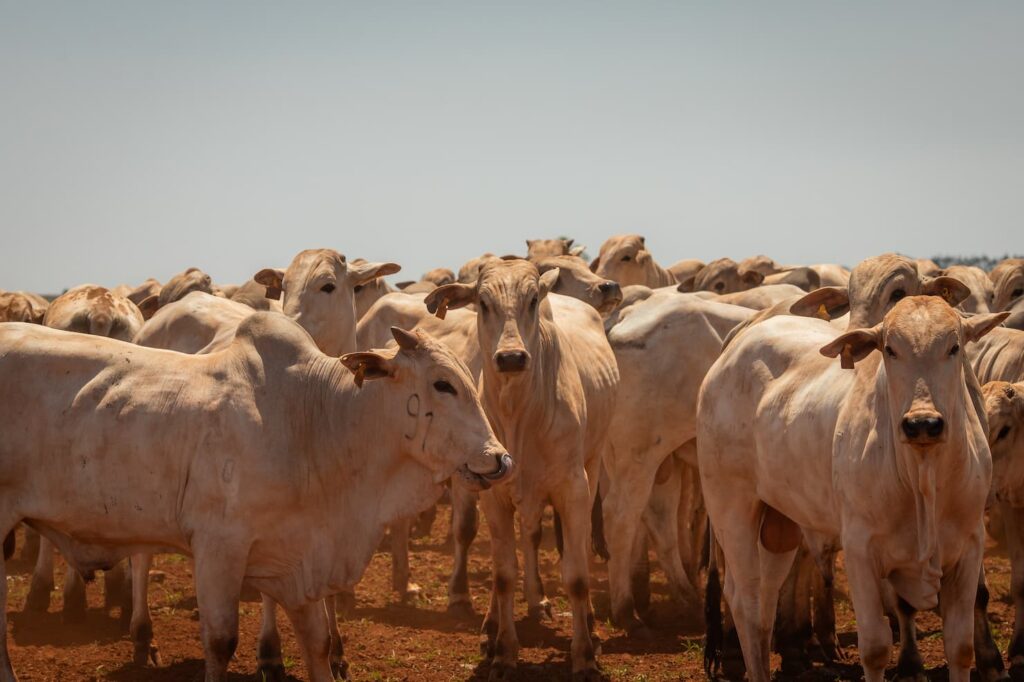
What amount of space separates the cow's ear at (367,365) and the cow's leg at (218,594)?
111 cm

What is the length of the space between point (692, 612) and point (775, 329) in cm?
342

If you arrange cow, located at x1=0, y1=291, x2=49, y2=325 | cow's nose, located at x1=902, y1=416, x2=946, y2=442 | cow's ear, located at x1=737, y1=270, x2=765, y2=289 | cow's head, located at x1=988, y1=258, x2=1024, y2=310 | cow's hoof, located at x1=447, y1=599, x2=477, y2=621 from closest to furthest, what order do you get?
cow's nose, located at x1=902, y1=416, x2=946, y2=442 < cow's hoof, located at x1=447, y1=599, x2=477, y2=621 < cow, located at x1=0, y1=291, x2=49, y2=325 < cow's head, located at x1=988, y1=258, x2=1024, y2=310 < cow's ear, located at x1=737, y1=270, x2=765, y2=289

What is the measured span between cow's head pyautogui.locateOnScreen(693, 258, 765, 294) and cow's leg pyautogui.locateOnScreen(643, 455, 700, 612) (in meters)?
6.79

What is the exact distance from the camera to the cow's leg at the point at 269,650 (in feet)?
28.2

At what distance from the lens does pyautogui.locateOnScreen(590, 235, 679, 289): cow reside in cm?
1833

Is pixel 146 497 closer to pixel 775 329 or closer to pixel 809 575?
pixel 775 329

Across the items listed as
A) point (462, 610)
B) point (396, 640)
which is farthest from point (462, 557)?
point (396, 640)

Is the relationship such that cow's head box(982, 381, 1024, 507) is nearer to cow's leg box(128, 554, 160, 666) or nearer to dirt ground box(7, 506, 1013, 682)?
dirt ground box(7, 506, 1013, 682)

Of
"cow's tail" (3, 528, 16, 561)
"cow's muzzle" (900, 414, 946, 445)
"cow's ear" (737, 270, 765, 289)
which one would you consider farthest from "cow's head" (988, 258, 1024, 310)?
"cow's tail" (3, 528, 16, 561)

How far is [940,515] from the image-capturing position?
6.86m

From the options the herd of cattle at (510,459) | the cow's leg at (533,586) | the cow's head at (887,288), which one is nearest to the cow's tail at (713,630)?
the herd of cattle at (510,459)

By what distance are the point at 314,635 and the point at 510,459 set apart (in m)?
1.50

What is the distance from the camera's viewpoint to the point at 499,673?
8.98 metres

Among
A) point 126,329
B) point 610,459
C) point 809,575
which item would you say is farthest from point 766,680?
point 126,329
